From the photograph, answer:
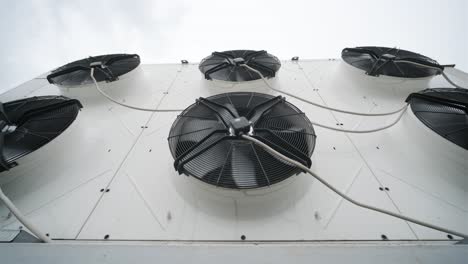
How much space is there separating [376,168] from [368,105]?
922 mm

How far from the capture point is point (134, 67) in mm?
2436

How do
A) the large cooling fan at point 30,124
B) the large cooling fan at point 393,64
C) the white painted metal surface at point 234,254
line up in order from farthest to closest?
the large cooling fan at point 393,64
the large cooling fan at point 30,124
the white painted metal surface at point 234,254

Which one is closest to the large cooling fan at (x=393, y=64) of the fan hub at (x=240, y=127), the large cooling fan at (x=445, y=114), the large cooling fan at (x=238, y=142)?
the large cooling fan at (x=445, y=114)

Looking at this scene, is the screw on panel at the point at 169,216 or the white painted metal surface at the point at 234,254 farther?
the screw on panel at the point at 169,216

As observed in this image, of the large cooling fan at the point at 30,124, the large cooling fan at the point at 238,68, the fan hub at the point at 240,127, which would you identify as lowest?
the fan hub at the point at 240,127

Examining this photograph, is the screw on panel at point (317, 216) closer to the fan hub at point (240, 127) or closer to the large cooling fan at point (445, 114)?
the fan hub at point (240, 127)

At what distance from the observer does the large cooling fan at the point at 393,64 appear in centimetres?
206

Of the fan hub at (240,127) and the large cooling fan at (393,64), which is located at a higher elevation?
the large cooling fan at (393,64)

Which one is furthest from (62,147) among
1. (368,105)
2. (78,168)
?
(368,105)

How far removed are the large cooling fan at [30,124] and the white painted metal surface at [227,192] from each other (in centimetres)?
7

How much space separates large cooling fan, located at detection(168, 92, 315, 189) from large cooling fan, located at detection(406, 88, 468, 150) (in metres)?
0.96

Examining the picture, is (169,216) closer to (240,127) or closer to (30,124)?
(240,127)

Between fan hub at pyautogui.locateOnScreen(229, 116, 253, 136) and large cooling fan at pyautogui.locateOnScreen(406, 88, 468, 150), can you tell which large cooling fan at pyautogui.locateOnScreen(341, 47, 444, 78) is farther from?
fan hub at pyautogui.locateOnScreen(229, 116, 253, 136)

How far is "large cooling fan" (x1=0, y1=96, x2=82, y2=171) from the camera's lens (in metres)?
1.34
